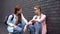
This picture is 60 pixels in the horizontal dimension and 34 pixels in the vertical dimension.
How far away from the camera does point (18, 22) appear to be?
5.57 meters

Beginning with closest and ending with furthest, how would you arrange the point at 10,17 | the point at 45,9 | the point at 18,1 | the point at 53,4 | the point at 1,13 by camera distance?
the point at 10,17 → the point at 53,4 → the point at 45,9 → the point at 18,1 → the point at 1,13

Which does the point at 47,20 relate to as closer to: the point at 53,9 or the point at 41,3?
the point at 53,9

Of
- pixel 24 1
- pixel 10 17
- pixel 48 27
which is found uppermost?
pixel 24 1

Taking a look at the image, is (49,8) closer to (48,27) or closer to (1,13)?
(48,27)

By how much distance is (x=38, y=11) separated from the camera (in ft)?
19.1

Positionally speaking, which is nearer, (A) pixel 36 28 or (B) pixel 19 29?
(B) pixel 19 29

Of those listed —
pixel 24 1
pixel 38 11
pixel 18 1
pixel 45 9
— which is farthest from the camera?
pixel 18 1

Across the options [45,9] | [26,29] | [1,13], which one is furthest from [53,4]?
[1,13]

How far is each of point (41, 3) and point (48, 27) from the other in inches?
47.0

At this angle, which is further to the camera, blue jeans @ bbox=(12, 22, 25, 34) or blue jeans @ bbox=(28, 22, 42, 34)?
blue jeans @ bbox=(28, 22, 42, 34)

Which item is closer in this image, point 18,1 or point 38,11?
point 38,11

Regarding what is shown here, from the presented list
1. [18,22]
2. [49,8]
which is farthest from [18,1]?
[18,22]

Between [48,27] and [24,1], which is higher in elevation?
[24,1]

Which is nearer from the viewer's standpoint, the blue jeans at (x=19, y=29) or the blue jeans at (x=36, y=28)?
the blue jeans at (x=19, y=29)
